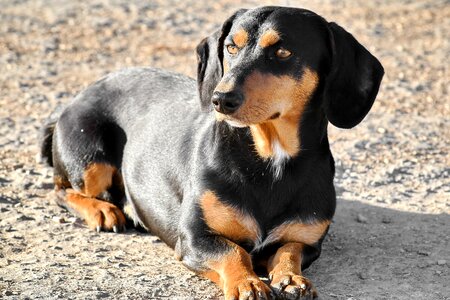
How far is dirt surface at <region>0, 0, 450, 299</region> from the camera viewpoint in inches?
226

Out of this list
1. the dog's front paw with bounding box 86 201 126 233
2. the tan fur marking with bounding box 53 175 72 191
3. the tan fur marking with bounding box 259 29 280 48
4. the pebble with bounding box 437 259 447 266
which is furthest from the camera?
the tan fur marking with bounding box 53 175 72 191

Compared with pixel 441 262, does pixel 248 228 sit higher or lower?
higher

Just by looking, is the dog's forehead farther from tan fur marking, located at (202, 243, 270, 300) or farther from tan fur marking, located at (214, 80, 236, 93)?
tan fur marking, located at (202, 243, 270, 300)

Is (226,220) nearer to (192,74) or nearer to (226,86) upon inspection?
(226,86)

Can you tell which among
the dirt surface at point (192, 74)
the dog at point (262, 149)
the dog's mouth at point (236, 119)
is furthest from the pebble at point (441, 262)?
the dog's mouth at point (236, 119)

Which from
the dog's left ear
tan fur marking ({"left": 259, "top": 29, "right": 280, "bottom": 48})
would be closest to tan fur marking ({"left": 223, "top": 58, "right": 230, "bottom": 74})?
tan fur marking ({"left": 259, "top": 29, "right": 280, "bottom": 48})

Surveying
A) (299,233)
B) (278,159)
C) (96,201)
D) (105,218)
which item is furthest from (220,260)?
(96,201)

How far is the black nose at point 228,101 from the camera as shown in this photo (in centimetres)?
513

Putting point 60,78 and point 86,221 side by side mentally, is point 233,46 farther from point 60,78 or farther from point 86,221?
point 60,78

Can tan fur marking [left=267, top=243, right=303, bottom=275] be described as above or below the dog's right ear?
below

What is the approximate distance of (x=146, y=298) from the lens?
17.7ft

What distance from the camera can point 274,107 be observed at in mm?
5316

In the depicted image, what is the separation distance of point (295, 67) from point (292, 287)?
1223 millimetres

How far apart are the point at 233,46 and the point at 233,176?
75 centimetres
